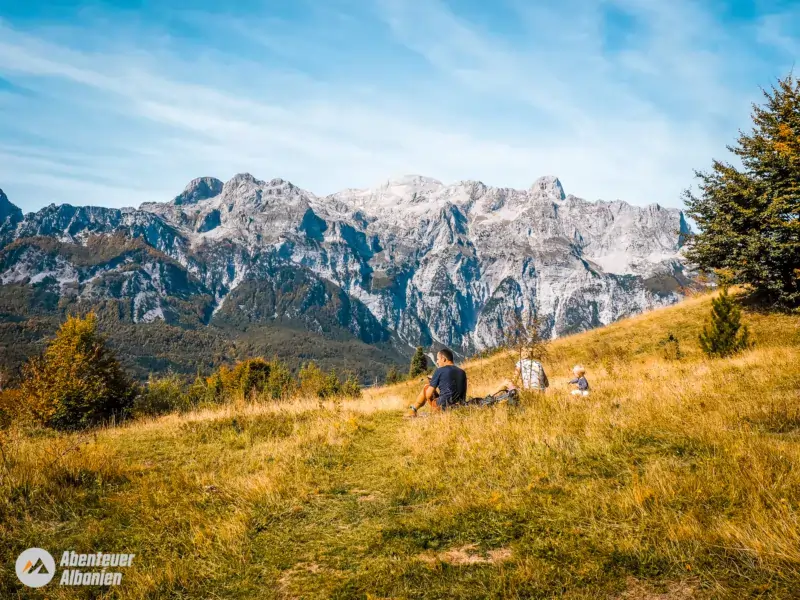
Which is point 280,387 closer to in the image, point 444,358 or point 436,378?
point 436,378

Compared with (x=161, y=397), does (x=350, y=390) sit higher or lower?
higher

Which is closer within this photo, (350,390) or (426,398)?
(426,398)

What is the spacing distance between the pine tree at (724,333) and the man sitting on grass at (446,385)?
40.0 ft

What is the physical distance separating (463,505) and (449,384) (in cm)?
647

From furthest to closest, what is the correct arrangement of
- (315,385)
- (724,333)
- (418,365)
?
(418,365) < (315,385) < (724,333)

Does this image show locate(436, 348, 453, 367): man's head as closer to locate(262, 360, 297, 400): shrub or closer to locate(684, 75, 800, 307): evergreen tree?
→ locate(262, 360, 297, 400): shrub

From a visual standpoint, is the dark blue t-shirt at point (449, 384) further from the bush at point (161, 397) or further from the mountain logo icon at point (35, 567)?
the bush at point (161, 397)

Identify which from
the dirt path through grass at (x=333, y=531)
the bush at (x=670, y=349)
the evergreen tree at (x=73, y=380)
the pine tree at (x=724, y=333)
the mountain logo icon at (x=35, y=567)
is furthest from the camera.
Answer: the evergreen tree at (x=73, y=380)

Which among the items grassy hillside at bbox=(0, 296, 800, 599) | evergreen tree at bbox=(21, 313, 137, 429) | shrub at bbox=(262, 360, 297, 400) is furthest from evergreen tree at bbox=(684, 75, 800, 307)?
evergreen tree at bbox=(21, 313, 137, 429)

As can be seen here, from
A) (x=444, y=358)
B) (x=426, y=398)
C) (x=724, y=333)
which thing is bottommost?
(x=426, y=398)

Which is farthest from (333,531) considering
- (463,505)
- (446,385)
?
(446,385)

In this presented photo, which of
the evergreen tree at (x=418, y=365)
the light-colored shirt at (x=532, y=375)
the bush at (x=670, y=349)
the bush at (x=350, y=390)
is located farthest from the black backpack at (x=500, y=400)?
the evergreen tree at (x=418, y=365)

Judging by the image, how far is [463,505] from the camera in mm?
5535

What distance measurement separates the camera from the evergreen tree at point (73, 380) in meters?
22.5
